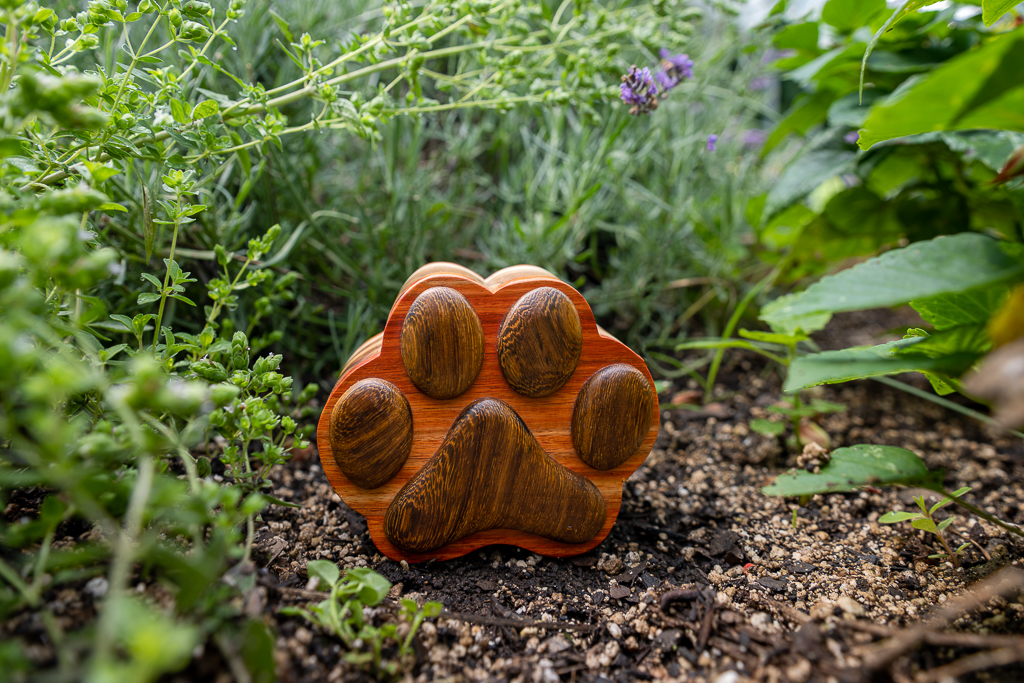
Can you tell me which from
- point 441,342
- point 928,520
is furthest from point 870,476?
point 441,342

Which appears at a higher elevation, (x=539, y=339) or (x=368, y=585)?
(x=539, y=339)

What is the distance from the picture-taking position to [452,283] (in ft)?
2.55

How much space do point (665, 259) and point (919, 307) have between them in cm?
76

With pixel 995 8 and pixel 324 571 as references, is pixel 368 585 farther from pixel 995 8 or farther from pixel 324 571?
pixel 995 8

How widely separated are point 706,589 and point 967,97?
2.01 feet

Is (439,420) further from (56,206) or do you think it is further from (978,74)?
(978,74)

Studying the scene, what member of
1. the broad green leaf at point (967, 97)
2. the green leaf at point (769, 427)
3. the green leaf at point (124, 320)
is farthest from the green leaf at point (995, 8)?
the green leaf at point (124, 320)

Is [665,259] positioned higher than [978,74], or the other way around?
[978,74]

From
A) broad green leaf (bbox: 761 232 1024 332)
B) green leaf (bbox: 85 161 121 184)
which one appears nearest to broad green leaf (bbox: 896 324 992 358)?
broad green leaf (bbox: 761 232 1024 332)

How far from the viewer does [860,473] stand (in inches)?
27.9

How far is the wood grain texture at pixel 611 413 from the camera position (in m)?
0.80

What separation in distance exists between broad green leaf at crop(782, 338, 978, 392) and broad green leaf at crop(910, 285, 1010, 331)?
11 cm

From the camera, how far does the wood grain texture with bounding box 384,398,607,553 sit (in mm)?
776

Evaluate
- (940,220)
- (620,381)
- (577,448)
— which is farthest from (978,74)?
(940,220)
